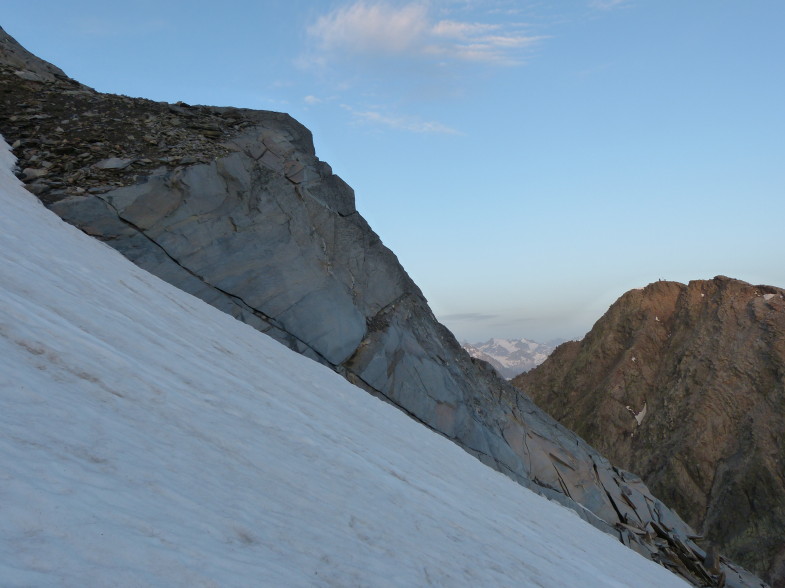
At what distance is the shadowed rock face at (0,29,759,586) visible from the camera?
10883mm

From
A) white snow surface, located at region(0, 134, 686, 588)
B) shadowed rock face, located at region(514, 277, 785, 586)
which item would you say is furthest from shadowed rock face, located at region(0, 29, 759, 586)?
shadowed rock face, located at region(514, 277, 785, 586)

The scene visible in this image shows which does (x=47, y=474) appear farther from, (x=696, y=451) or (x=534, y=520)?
(x=696, y=451)

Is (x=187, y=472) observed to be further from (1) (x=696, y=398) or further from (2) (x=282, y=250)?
(1) (x=696, y=398)

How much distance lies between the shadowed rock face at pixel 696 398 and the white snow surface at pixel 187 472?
23141 mm

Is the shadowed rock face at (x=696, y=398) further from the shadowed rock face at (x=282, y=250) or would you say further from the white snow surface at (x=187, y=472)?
the white snow surface at (x=187, y=472)

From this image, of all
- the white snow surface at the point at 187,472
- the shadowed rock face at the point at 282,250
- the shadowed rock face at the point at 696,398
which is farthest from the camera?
the shadowed rock face at the point at 696,398

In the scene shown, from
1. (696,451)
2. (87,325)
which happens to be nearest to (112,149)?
(87,325)

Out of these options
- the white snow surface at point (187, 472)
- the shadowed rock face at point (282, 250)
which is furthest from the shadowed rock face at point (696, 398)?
the white snow surface at point (187, 472)

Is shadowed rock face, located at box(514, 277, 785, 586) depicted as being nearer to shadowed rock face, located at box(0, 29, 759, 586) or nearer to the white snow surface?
shadowed rock face, located at box(0, 29, 759, 586)

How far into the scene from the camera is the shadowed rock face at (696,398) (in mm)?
26922

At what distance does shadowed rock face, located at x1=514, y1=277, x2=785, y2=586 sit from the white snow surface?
911 inches

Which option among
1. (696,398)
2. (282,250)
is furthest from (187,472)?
(696,398)

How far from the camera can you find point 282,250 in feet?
40.9

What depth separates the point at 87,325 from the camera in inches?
189
